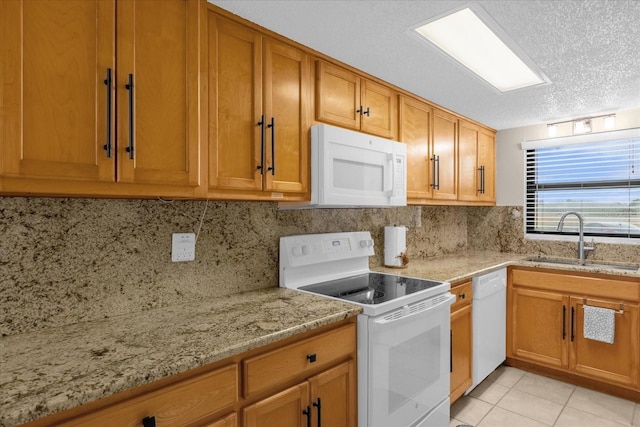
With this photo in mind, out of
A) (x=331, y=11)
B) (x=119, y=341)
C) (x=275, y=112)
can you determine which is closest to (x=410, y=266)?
(x=275, y=112)

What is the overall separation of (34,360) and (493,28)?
82.6 inches

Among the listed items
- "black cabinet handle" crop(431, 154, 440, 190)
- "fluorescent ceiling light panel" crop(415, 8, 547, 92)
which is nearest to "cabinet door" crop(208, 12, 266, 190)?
"fluorescent ceiling light panel" crop(415, 8, 547, 92)

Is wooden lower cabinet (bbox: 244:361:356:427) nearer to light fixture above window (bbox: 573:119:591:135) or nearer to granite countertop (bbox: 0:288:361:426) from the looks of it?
granite countertop (bbox: 0:288:361:426)

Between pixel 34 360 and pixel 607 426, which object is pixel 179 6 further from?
pixel 607 426

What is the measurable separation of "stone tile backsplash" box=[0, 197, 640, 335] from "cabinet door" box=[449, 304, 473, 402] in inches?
40.6

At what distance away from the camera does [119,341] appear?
3.95 feet

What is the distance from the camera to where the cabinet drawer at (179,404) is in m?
0.94

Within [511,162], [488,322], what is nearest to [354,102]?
[488,322]

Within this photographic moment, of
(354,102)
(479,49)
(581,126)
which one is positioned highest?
(479,49)

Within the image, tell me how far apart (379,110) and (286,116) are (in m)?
0.78

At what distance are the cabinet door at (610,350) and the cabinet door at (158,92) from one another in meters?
2.90

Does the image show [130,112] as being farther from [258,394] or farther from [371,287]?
[371,287]

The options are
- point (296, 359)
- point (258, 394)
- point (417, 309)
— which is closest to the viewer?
point (258, 394)

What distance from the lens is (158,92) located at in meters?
1.31
